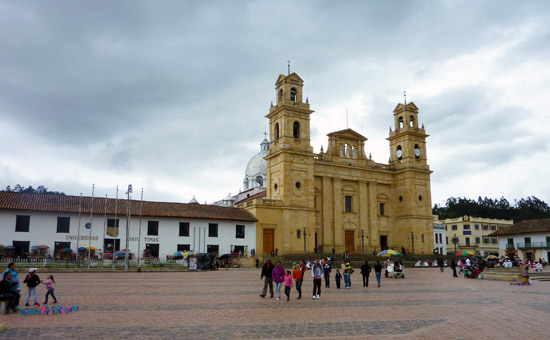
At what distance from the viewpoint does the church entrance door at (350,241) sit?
53344 millimetres

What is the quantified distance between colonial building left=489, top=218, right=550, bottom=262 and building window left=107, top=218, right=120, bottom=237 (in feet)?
166

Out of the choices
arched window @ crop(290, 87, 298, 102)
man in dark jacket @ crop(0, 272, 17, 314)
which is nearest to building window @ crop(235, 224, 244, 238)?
arched window @ crop(290, 87, 298, 102)

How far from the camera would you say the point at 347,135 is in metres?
55.2

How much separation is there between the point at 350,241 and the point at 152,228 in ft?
74.4

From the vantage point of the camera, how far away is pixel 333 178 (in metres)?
53.2

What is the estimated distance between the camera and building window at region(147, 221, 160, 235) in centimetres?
4328

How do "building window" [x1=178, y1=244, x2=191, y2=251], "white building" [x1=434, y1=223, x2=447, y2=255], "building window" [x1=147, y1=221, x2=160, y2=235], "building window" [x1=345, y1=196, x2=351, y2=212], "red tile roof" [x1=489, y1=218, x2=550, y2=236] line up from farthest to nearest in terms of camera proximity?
"white building" [x1=434, y1=223, x2=447, y2=255] → "red tile roof" [x1=489, y1=218, x2=550, y2=236] → "building window" [x1=345, y1=196, x2=351, y2=212] → "building window" [x1=178, y1=244, x2=191, y2=251] → "building window" [x1=147, y1=221, x2=160, y2=235]

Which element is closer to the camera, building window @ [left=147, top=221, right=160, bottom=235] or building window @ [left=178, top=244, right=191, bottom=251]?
building window @ [left=147, top=221, right=160, bottom=235]

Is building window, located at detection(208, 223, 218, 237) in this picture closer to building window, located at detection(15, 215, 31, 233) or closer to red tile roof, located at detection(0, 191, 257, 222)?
red tile roof, located at detection(0, 191, 257, 222)

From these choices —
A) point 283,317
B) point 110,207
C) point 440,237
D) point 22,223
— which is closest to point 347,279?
point 283,317

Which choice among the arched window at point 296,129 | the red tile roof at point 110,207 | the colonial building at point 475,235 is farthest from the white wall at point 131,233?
the colonial building at point 475,235

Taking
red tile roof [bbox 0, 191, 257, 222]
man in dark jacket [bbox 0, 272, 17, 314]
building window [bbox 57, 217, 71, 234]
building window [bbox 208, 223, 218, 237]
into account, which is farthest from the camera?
building window [bbox 208, 223, 218, 237]

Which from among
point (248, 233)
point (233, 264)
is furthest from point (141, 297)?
point (248, 233)

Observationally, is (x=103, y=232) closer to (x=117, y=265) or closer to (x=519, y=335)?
(x=117, y=265)
